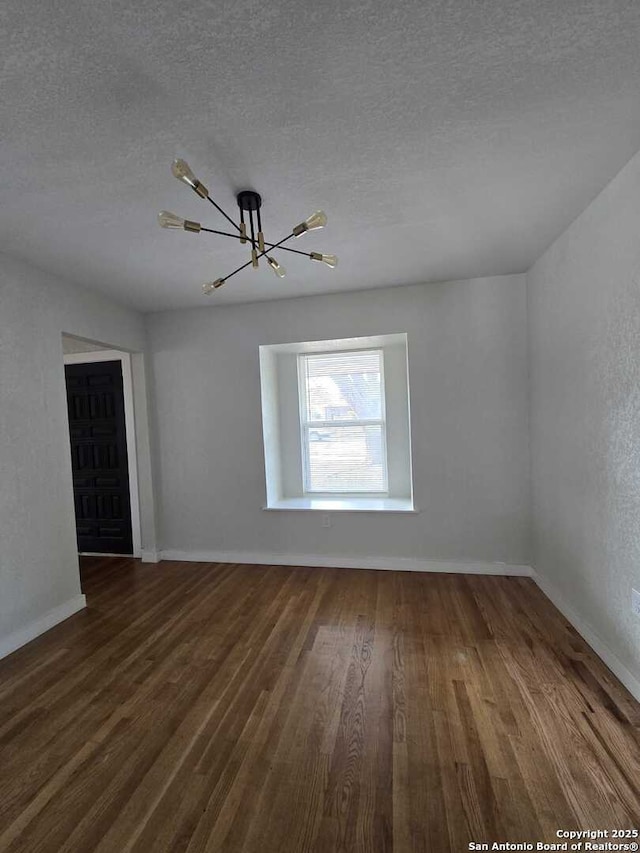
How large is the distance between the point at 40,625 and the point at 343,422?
9.98 ft

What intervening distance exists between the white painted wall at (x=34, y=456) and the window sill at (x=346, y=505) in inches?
68.1

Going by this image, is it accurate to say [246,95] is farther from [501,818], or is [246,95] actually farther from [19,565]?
[19,565]

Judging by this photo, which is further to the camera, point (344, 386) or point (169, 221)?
point (344, 386)

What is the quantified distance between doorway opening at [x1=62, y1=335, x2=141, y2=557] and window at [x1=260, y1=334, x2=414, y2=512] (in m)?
1.59

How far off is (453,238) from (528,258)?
82 cm

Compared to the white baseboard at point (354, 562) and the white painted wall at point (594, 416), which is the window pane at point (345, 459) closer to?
the white baseboard at point (354, 562)

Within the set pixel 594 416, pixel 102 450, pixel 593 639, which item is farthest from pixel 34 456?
pixel 593 639

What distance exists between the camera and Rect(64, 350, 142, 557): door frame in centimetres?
399

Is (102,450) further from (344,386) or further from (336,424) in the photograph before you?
(344,386)

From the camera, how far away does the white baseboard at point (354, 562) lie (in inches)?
130

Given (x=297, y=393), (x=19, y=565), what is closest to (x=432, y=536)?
(x=297, y=393)

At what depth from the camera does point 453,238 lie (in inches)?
98.2

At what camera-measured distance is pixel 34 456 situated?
265cm

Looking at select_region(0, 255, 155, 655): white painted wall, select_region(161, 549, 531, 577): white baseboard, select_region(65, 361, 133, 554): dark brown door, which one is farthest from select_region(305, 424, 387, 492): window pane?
select_region(0, 255, 155, 655): white painted wall
